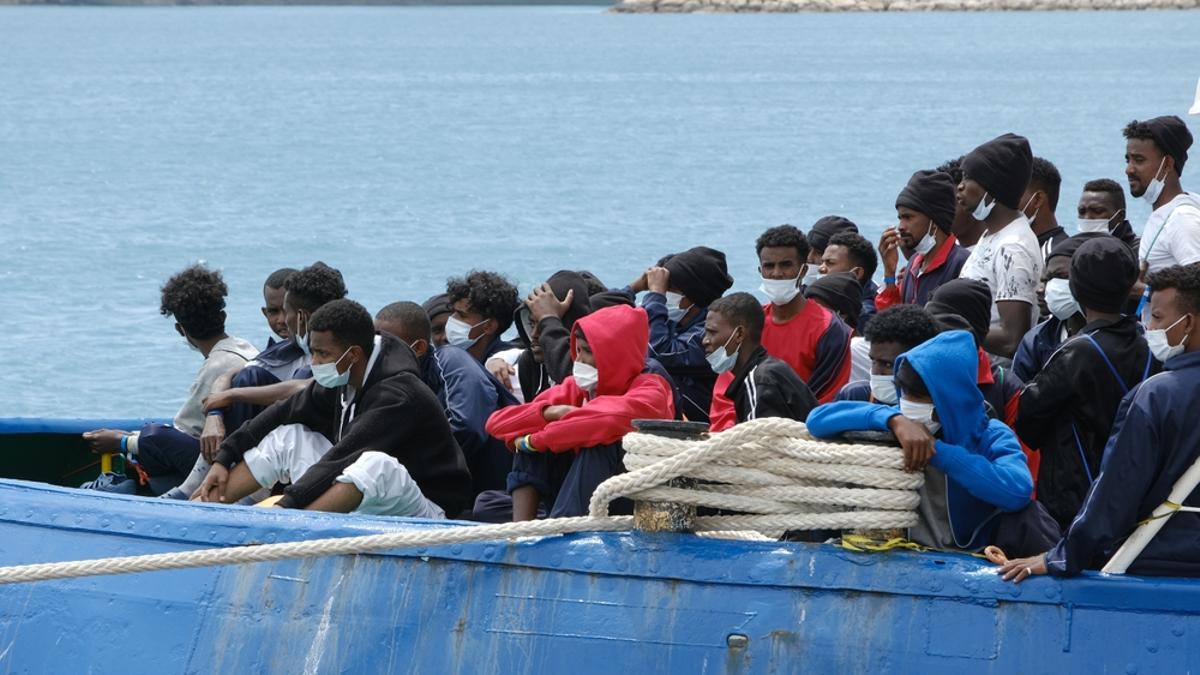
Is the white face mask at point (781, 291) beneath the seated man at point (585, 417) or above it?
above

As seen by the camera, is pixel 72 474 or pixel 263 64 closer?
pixel 72 474

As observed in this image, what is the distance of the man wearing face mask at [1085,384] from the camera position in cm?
584

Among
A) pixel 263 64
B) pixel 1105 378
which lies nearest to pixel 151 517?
pixel 1105 378

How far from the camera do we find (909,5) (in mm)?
142750

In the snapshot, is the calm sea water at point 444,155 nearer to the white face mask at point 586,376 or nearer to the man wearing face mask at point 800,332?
the man wearing face mask at point 800,332

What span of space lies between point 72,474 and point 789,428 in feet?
15.2

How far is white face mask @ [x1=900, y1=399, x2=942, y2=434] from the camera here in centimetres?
537

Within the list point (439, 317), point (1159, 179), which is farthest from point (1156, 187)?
point (439, 317)

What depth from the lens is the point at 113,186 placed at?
A: 42.3 metres

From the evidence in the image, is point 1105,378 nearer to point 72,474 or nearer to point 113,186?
point 72,474

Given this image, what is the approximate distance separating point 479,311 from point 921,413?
11.1ft

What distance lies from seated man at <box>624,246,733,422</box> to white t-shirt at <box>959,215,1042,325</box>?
109 cm

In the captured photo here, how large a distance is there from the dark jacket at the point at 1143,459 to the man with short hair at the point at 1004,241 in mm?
2163

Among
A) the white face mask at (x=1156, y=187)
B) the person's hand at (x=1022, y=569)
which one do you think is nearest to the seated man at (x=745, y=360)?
the person's hand at (x=1022, y=569)
